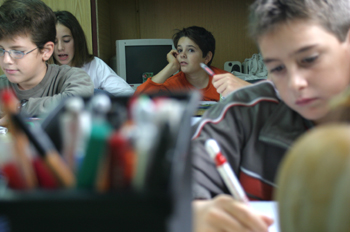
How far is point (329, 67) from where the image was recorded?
1.67 ft

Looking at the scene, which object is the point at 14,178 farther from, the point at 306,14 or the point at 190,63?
the point at 190,63

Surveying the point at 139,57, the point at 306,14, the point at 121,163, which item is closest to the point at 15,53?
the point at 306,14

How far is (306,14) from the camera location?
53cm

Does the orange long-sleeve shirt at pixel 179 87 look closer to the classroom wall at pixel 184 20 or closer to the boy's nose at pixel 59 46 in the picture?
the boy's nose at pixel 59 46

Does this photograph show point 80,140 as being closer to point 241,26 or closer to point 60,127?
point 60,127

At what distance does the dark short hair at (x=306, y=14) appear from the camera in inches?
20.9

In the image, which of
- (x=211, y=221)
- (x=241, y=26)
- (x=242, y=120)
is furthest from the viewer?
(x=241, y=26)

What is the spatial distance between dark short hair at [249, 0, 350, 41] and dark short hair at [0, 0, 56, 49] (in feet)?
3.22

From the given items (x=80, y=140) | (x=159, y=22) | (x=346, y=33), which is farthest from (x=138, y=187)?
(x=159, y=22)

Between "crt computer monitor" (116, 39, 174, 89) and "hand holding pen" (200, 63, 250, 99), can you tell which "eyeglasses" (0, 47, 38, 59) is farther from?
"crt computer monitor" (116, 39, 174, 89)

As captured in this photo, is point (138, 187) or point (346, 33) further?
point (346, 33)

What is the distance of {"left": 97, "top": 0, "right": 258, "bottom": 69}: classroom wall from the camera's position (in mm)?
3188

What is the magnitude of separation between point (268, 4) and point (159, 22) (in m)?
2.80

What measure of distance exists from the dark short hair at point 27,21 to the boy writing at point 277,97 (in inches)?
36.4
